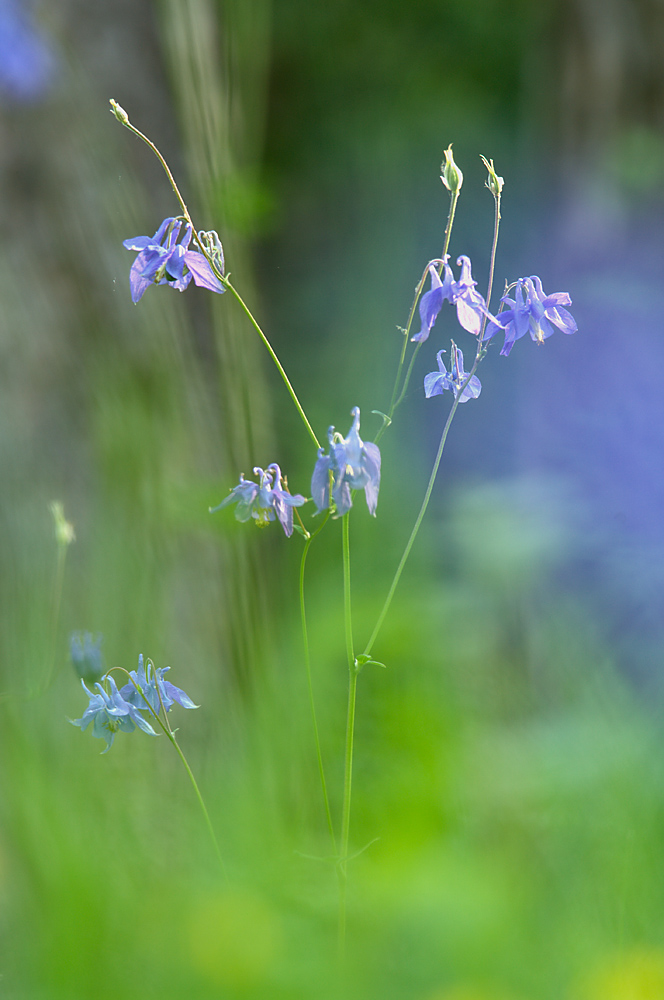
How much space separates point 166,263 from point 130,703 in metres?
0.28

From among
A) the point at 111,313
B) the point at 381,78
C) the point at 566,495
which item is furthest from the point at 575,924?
the point at 381,78

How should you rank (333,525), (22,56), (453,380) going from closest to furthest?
(453,380) → (333,525) → (22,56)

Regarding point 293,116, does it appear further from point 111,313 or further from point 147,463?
point 147,463

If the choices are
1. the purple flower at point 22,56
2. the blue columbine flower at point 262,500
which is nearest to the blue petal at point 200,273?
the blue columbine flower at point 262,500

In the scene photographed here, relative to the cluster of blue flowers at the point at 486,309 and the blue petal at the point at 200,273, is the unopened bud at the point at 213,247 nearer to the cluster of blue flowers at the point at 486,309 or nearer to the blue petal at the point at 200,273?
the blue petal at the point at 200,273

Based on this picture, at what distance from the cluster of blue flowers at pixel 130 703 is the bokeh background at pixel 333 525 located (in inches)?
1.0

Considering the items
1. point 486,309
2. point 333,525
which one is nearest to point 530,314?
point 486,309

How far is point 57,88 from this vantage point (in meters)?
1.43

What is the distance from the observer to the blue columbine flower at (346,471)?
0.40m

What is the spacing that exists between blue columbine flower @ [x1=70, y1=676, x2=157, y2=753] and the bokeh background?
0.03m

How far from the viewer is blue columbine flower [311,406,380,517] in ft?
1.32

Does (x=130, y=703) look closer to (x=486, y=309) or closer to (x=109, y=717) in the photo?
(x=109, y=717)

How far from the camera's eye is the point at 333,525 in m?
1.24

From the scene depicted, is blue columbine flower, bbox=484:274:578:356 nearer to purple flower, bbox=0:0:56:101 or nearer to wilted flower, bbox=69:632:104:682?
wilted flower, bbox=69:632:104:682
